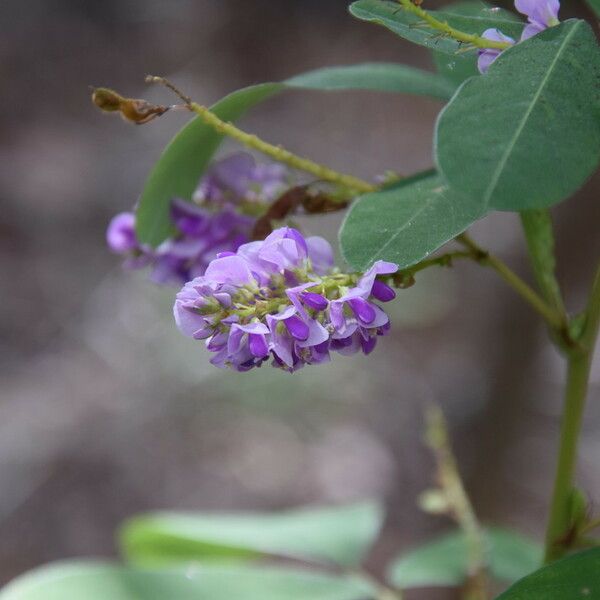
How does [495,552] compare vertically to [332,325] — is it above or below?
below

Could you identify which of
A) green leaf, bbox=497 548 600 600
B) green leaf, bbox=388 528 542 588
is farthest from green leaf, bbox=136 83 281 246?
green leaf, bbox=388 528 542 588

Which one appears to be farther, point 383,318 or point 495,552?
point 495,552

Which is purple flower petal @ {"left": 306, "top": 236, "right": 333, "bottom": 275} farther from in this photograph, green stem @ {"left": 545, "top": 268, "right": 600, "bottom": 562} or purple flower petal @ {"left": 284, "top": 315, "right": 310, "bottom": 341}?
green stem @ {"left": 545, "top": 268, "right": 600, "bottom": 562}

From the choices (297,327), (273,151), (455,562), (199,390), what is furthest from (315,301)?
(199,390)

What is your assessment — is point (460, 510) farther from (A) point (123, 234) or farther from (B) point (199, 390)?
(B) point (199, 390)

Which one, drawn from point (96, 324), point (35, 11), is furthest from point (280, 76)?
point (96, 324)

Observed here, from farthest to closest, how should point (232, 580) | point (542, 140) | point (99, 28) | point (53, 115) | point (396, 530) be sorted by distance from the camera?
1. point (99, 28)
2. point (53, 115)
3. point (396, 530)
4. point (232, 580)
5. point (542, 140)

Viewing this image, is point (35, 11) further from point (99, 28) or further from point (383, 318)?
point (383, 318)

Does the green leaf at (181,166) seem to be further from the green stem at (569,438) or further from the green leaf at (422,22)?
the green stem at (569,438)

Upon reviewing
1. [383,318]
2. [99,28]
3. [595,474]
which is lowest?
[595,474]
